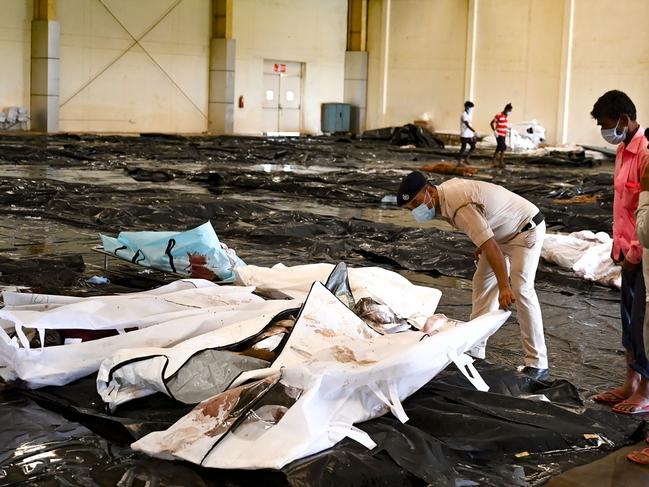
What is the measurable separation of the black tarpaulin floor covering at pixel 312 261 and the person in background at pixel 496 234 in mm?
353

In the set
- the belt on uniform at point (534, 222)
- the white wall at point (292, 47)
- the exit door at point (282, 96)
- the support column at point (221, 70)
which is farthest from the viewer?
the exit door at point (282, 96)

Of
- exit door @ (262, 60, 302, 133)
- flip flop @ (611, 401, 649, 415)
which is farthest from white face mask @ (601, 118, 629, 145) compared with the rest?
exit door @ (262, 60, 302, 133)

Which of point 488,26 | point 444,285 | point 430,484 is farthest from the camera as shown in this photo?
point 488,26

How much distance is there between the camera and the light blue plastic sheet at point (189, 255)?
6867 millimetres

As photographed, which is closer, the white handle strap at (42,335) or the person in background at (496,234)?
the white handle strap at (42,335)

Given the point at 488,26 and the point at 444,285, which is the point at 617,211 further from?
the point at 488,26

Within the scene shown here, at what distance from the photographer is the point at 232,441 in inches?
139

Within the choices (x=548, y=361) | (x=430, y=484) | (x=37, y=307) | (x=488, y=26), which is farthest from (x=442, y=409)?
(x=488, y=26)

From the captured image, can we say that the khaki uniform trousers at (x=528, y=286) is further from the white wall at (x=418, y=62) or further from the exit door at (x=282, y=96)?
the exit door at (x=282, y=96)

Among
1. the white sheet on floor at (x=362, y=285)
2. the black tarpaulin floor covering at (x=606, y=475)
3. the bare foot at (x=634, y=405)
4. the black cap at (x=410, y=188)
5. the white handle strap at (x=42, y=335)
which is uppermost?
the black cap at (x=410, y=188)

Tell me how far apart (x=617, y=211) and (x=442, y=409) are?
1.56 m

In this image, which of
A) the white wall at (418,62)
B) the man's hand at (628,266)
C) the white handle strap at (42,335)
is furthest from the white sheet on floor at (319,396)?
the white wall at (418,62)

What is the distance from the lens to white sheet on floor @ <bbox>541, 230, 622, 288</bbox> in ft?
26.0

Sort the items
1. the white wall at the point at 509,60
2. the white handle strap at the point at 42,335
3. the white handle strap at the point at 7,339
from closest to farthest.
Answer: the white handle strap at the point at 7,339, the white handle strap at the point at 42,335, the white wall at the point at 509,60
